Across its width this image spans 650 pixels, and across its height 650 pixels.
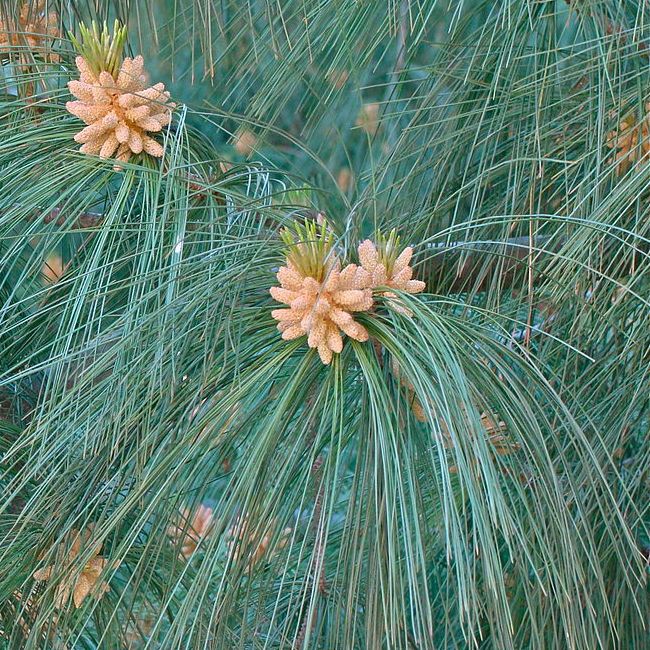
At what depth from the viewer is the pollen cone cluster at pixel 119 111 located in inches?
25.1

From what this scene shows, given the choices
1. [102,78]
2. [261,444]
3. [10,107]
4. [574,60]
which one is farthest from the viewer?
[574,60]

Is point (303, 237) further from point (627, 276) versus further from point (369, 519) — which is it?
point (627, 276)

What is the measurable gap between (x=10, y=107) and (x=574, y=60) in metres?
0.48

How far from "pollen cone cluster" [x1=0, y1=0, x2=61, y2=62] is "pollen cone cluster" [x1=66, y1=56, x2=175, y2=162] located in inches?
4.1

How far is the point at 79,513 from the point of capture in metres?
0.59

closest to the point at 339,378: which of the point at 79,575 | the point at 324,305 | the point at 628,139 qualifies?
the point at 324,305

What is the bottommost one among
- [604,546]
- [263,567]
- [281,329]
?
[604,546]

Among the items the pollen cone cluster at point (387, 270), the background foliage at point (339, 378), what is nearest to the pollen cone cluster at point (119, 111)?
the background foliage at point (339, 378)

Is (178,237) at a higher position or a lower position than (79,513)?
higher

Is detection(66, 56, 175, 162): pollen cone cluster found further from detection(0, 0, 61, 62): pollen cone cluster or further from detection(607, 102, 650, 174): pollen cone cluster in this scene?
detection(607, 102, 650, 174): pollen cone cluster

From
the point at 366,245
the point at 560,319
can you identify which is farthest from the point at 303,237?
the point at 560,319

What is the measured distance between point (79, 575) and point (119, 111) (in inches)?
11.5

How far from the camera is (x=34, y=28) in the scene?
0.80 metres

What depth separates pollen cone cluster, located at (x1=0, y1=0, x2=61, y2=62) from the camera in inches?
29.8
